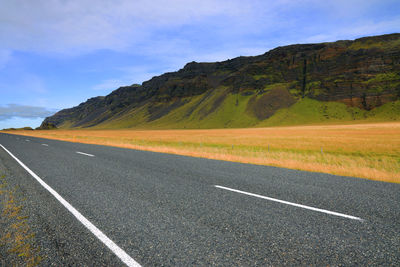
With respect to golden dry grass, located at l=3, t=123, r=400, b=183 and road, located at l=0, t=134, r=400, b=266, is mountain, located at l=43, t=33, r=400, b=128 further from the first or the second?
road, located at l=0, t=134, r=400, b=266

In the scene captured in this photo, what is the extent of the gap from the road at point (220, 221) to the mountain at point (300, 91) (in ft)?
394

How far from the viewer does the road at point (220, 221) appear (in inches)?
114

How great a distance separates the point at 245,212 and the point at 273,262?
61.9 inches

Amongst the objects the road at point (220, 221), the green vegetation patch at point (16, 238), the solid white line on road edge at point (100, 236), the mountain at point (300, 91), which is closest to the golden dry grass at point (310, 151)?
the road at point (220, 221)

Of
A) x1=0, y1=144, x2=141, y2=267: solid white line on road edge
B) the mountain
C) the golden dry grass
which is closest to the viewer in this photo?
x1=0, y1=144, x2=141, y2=267: solid white line on road edge

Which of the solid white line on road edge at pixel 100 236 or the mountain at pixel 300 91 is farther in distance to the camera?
the mountain at pixel 300 91

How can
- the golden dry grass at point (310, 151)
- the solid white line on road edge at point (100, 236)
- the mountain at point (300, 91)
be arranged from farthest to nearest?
the mountain at point (300, 91) < the golden dry grass at point (310, 151) < the solid white line on road edge at point (100, 236)

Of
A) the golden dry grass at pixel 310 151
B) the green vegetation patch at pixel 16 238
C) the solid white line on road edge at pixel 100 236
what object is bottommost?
the golden dry grass at pixel 310 151

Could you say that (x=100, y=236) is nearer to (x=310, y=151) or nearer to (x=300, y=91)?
(x=310, y=151)

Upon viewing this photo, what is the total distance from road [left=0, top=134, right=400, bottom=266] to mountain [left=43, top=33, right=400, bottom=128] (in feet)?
394

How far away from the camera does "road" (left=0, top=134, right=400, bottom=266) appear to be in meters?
2.89

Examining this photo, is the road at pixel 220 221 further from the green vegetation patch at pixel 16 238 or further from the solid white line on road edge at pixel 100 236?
the green vegetation patch at pixel 16 238

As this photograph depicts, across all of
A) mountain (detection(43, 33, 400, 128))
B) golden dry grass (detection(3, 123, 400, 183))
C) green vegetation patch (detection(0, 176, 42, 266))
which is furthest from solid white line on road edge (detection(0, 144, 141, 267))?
mountain (detection(43, 33, 400, 128))

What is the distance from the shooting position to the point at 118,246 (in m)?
3.14
